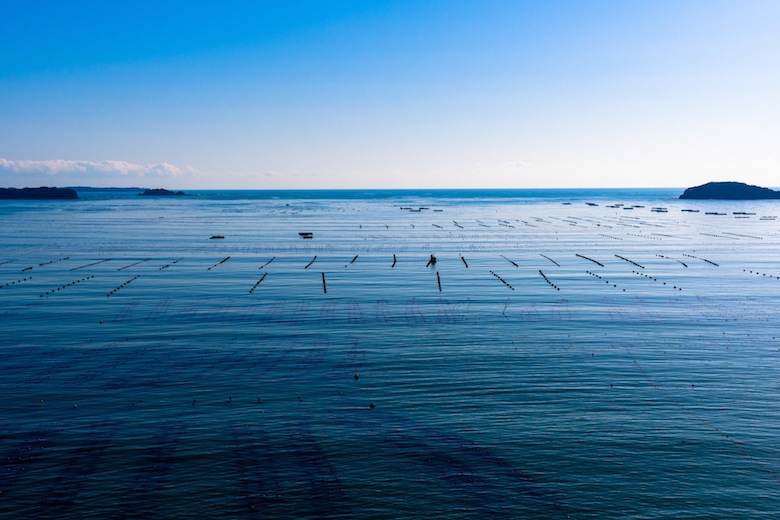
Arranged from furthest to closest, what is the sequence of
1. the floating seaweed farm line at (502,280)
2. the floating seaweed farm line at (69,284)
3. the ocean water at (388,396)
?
the floating seaweed farm line at (502,280) → the floating seaweed farm line at (69,284) → the ocean water at (388,396)

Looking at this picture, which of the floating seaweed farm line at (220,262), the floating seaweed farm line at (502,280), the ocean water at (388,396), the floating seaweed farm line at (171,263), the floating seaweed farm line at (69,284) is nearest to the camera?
the ocean water at (388,396)

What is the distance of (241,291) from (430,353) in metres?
25.7

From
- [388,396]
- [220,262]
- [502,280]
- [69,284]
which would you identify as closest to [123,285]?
[69,284]

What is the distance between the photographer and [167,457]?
2291 cm

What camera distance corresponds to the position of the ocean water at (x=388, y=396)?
20844 millimetres

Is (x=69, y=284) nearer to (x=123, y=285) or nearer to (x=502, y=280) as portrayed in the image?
(x=123, y=285)

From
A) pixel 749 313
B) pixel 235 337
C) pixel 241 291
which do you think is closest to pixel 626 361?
pixel 749 313

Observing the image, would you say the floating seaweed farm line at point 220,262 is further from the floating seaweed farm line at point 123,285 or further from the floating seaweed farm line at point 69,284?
the floating seaweed farm line at point 69,284

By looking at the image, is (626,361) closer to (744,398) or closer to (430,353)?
(744,398)

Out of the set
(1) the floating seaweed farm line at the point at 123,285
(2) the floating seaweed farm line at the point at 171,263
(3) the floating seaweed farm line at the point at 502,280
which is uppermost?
(1) the floating seaweed farm line at the point at 123,285

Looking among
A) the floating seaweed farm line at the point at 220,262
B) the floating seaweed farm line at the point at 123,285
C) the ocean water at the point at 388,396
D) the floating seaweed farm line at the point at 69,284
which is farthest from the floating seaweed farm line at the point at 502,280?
the floating seaweed farm line at the point at 69,284

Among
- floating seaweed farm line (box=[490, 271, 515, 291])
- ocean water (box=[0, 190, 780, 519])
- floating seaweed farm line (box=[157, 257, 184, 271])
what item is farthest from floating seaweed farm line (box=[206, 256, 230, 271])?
floating seaweed farm line (box=[490, 271, 515, 291])

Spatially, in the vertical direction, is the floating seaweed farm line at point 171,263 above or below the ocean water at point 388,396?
below

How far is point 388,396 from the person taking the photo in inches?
1156
